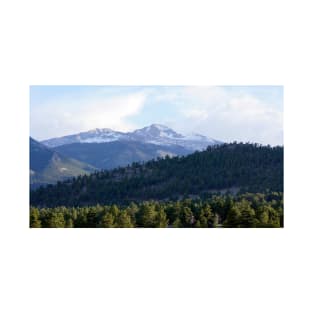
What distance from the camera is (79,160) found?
3375 centimetres

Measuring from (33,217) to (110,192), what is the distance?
29.1 feet

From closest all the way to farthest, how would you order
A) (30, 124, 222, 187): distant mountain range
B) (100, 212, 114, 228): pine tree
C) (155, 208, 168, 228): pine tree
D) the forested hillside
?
(100, 212, 114, 228): pine tree, (155, 208, 168, 228): pine tree, (30, 124, 222, 187): distant mountain range, the forested hillside

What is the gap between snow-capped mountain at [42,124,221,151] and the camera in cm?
2664

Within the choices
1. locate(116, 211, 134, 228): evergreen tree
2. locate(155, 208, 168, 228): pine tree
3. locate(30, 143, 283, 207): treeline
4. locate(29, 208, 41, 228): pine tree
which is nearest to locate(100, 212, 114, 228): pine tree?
locate(116, 211, 134, 228): evergreen tree

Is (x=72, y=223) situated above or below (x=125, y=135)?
below

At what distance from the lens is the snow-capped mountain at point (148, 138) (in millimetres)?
26641

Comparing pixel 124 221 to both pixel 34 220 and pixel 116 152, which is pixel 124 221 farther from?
pixel 116 152

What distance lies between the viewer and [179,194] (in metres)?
25.5

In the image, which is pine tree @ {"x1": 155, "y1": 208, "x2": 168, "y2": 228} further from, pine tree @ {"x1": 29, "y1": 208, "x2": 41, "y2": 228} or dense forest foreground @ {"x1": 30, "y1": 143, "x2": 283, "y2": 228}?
pine tree @ {"x1": 29, "y1": 208, "x2": 41, "y2": 228}

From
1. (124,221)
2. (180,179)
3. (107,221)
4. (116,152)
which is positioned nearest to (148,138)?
(180,179)

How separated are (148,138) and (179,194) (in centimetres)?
523

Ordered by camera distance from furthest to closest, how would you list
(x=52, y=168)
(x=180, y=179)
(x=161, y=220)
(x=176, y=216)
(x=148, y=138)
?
1. (x=148, y=138)
2. (x=52, y=168)
3. (x=180, y=179)
4. (x=176, y=216)
5. (x=161, y=220)
